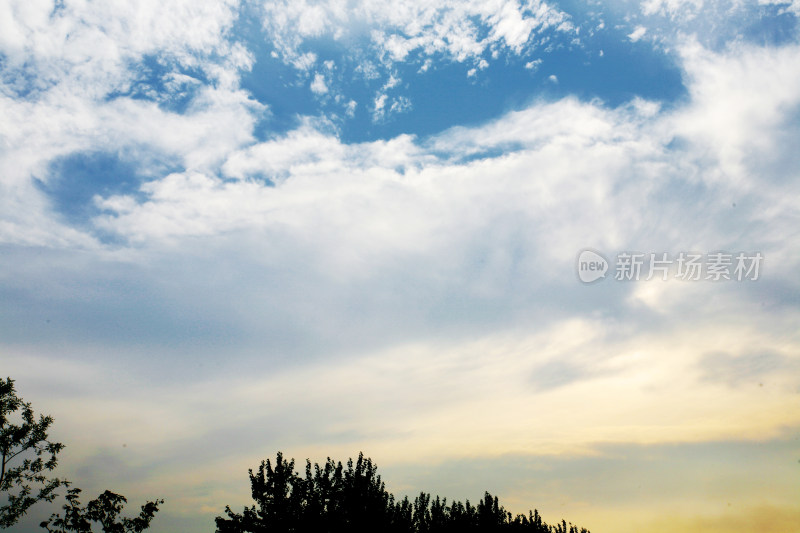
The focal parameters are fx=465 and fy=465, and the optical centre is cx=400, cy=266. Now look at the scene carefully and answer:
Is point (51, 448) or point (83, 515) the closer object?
point (83, 515)

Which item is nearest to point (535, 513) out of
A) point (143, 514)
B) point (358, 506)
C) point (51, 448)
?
point (358, 506)

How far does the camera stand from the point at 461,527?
2706cm

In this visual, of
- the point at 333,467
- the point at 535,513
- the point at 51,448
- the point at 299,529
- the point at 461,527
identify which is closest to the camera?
the point at 299,529

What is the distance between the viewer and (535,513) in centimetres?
3566

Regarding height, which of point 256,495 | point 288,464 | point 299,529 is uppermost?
point 288,464

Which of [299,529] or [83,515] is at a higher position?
[299,529]

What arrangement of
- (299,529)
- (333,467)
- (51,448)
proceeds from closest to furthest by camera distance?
(299,529) → (333,467) → (51,448)

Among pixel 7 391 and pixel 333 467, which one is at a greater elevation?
pixel 7 391

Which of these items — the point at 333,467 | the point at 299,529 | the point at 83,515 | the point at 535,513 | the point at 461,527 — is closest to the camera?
the point at 299,529

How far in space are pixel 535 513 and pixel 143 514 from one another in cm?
2851

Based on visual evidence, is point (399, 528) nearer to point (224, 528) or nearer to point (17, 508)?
point (224, 528)

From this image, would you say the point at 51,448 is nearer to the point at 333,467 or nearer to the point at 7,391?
the point at 7,391

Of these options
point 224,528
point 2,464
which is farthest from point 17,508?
point 224,528

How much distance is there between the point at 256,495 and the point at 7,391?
23.9 meters
